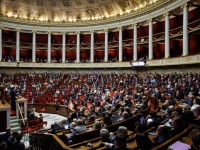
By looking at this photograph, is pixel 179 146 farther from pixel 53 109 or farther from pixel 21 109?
pixel 53 109

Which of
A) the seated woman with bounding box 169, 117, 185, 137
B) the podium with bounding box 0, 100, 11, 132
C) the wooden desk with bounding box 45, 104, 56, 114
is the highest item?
the seated woman with bounding box 169, 117, 185, 137

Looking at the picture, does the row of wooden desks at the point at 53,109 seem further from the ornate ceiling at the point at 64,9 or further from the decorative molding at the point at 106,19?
the ornate ceiling at the point at 64,9

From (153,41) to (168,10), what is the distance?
12.8 feet

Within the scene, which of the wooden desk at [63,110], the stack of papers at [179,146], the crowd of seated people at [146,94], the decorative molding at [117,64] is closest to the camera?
the stack of papers at [179,146]

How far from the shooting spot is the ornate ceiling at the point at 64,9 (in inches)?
991

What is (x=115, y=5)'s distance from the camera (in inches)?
981

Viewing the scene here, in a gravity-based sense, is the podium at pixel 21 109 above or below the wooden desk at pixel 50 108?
above

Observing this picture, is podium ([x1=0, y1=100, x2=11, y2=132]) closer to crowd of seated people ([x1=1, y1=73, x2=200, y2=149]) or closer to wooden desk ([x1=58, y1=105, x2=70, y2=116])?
crowd of seated people ([x1=1, y1=73, x2=200, y2=149])

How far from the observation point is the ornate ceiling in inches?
991

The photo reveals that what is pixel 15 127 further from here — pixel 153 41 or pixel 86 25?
pixel 86 25

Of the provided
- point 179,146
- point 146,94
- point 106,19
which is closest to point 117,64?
point 106,19

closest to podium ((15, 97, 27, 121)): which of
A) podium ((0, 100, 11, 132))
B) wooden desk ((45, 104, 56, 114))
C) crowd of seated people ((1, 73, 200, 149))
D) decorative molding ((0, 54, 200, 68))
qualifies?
podium ((0, 100, 11, 132))

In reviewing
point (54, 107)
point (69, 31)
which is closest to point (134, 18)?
point (69, 31)

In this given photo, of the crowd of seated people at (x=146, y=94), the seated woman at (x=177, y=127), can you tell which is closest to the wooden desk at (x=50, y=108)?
the crowd of seated people at (x=146, y=94)
